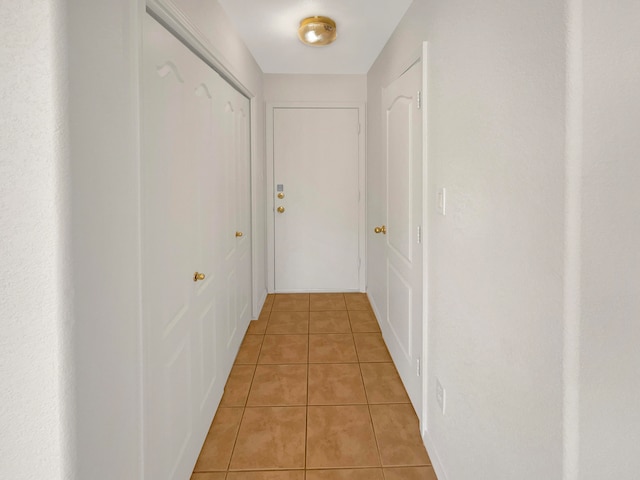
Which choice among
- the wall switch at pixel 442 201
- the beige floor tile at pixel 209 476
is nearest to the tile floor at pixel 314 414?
the beige floor tile at pixel 209 476

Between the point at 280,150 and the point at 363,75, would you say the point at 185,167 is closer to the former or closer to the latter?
the point at 280,150

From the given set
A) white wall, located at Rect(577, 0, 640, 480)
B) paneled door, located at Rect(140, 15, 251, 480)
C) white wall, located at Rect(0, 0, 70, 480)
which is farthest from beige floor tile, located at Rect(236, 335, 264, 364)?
white wall, located at Rect(577, 0, 640, 480)

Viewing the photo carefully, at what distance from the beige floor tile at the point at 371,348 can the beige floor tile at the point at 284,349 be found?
0.40m

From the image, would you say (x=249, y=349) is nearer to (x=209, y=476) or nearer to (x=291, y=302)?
(x=291, y=302)

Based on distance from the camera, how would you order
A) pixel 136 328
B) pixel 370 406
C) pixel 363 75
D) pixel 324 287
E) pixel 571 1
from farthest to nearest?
pixel 324 287
pixel 363 75
pixel 370 406
pixel 136 328
pixel 571 1

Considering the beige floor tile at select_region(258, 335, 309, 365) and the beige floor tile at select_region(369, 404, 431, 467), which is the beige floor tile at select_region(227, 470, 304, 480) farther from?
the beige floor tile at select_region(258, 335, 309, 365)

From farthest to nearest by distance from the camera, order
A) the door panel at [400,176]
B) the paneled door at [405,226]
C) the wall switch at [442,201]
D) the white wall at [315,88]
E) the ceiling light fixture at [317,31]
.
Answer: the white wall at [315,88] < the ceiling light fixture at [317,31] < the door panel at [400,176] < the paneled door at [405,226] < the wall switch at [442,201]

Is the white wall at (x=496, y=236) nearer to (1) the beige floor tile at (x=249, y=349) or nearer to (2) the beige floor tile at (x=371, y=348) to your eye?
(2) the beige floor tile at (x=371, y=348)

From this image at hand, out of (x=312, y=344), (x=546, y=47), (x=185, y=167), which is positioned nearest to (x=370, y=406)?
(x=312, y=344)

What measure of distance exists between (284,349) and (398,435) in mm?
1139

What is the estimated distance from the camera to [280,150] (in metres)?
3.84

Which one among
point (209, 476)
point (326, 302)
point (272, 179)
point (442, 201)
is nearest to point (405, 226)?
point (442, 201)

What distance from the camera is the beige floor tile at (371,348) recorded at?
2664 millimetres

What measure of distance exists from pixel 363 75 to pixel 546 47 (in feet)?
10.4
